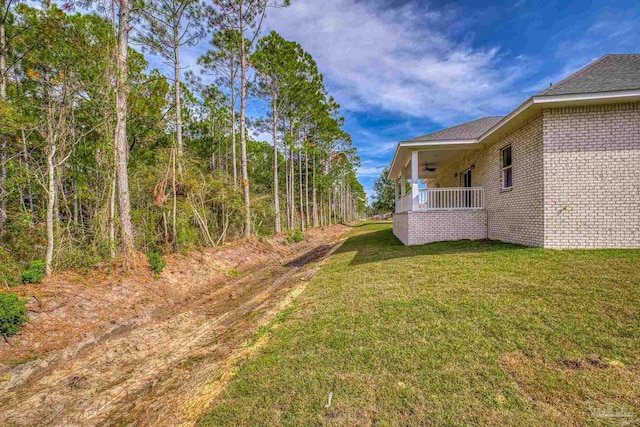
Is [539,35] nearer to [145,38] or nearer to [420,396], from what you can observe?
[420,396]

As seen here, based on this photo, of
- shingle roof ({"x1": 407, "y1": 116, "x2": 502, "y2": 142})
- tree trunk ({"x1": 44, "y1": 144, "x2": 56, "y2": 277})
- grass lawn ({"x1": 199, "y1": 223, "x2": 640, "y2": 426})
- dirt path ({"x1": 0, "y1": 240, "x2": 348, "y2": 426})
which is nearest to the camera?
grass lawn ({"x1": 199, "y1": 223, "x2": 640, "y2": 426})

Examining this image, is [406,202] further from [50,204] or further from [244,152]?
[50,204]

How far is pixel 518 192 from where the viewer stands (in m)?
7.77

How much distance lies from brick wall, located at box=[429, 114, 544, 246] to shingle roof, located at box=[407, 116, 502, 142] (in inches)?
29.3

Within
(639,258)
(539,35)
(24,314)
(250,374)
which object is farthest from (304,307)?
(539,35)

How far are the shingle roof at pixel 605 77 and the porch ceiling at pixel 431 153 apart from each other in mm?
3165

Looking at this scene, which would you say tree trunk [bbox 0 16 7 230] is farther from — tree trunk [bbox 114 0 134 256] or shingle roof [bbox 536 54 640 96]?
shingle roof [bbox 536 54 640 96]

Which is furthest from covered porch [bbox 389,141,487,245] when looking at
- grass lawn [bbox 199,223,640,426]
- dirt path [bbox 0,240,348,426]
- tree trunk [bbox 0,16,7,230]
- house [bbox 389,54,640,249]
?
tree trunk [bbox 0,16,7,230]

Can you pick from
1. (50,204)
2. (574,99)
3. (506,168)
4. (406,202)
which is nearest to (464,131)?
(506,168)

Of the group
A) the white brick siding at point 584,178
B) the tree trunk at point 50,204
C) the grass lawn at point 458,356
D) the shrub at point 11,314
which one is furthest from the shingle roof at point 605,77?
the shrub at point 11,314

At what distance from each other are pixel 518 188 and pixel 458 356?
6.83 meters

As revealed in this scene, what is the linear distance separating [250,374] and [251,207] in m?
10.0

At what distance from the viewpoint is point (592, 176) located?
21.0 feet

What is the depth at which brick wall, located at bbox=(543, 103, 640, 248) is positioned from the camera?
20.4 feet
